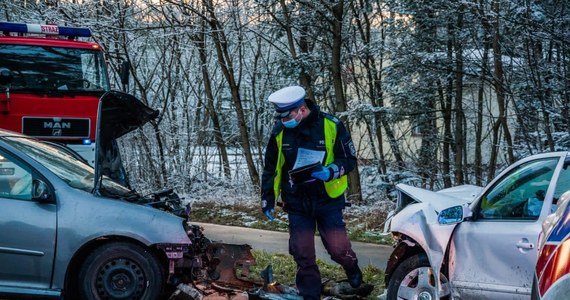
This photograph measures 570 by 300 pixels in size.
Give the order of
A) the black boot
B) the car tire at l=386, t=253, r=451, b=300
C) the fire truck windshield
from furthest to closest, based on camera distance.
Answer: the fire truck windshield
the black boot
the car tire at l=386, t=253, r=451, b=300

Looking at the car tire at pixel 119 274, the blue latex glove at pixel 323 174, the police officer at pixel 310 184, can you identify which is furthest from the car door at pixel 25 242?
the blue latex glove at pixel 323 174

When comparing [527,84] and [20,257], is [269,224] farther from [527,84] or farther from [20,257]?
[20,257]

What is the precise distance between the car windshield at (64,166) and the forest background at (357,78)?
544 cm

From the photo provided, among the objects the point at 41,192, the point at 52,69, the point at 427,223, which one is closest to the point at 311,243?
the point at 427,223

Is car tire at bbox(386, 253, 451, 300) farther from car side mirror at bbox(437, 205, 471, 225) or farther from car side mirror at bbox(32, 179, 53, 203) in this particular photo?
car side mirror at bbox(32, 179, 53, 203)

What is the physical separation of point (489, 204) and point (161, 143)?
15.4 metres

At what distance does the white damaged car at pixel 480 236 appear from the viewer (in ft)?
15.6

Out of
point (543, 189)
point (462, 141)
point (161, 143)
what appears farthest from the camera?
point (161, 143)

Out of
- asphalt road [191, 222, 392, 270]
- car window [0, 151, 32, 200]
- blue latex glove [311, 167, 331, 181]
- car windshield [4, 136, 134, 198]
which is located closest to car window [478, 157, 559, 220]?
blue latex glove [311, 167, 331, 181]

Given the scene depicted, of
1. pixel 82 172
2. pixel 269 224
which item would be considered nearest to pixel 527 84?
pixel 269 224

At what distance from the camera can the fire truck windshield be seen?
1017 cm

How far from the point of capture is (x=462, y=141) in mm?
15516

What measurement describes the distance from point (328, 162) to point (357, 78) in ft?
42.5

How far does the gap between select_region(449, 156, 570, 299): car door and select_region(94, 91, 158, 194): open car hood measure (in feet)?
10.1
